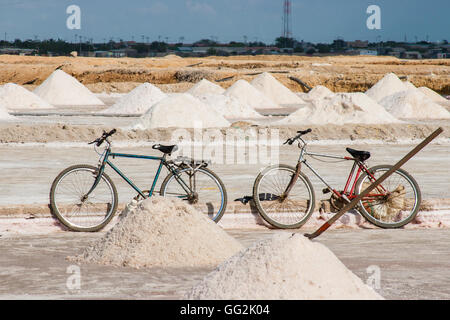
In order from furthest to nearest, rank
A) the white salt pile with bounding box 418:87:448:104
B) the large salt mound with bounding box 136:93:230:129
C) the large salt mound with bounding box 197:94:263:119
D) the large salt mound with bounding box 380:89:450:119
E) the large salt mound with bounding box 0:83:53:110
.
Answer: the white salt pile with bounding box 418:87:448:104
the large salt mound with bounding box 0:83:53:110
the large salt mound with bounding box 197:94:263:119
the large salt mound with bounding box 380:89:450:119
the large salt mound with bounding box 136:93:230:129

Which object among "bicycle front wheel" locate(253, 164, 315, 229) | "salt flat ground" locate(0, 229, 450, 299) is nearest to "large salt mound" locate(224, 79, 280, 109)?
"bicycle front wheel" locate(253, 164, 315, 229)

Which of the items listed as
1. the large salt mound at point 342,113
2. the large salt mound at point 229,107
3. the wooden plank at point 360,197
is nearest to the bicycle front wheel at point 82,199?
the wooden plank at point 360,197

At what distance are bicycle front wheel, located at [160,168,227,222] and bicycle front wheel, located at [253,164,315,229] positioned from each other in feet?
1.29

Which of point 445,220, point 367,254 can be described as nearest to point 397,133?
point 445,220

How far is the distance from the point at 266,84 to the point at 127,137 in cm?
2220

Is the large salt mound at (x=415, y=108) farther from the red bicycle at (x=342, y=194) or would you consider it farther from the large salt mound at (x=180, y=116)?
the red bicycle at (x=342, y=194)

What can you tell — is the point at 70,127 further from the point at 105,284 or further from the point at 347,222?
the point at 105,284

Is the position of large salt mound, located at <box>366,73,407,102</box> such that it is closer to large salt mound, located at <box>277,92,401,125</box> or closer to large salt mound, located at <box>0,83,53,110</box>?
large salt mound, located at <box>277,92,401,125</box>

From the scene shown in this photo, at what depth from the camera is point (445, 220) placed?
29.8ft

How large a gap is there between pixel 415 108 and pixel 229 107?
266 inches

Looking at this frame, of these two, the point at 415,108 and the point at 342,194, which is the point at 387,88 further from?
the point at 342,194

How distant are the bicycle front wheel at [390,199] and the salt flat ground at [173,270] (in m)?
0.17

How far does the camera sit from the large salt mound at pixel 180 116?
834 inches

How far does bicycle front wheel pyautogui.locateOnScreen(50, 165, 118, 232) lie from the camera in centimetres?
814
